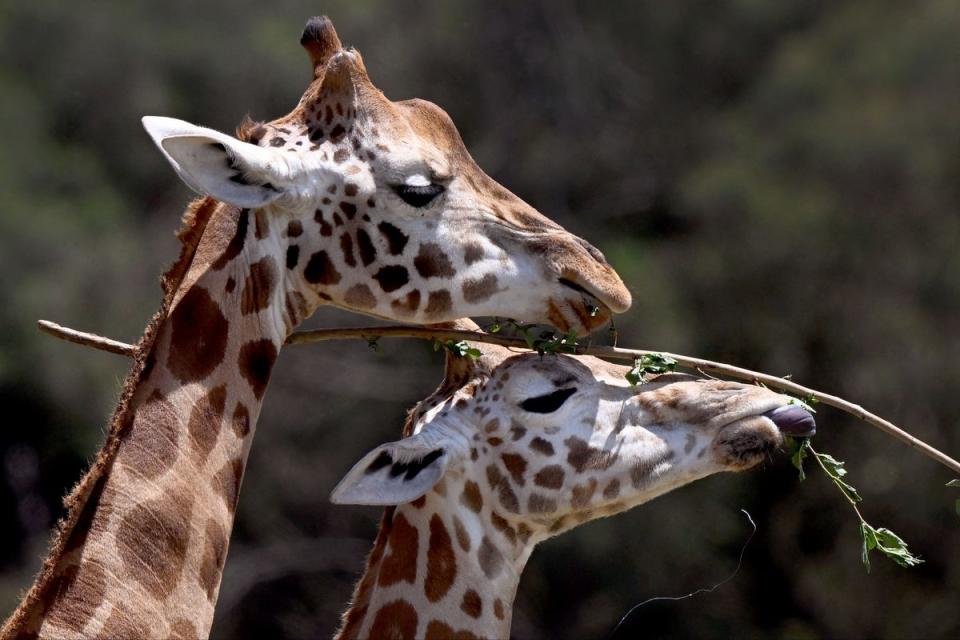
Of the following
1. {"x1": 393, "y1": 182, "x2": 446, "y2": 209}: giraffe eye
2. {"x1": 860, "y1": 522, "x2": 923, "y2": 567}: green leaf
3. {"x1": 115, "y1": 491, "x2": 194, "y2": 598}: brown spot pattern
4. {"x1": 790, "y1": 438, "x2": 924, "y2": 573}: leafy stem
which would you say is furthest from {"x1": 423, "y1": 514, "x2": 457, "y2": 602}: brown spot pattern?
{"x1": 860, "y1": 522, "x2": 923, "y2": 567}: green leaf

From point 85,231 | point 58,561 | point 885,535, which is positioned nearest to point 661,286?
point 85,231

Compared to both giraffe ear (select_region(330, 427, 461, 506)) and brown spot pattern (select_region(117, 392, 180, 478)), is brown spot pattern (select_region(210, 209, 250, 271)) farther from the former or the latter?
giraffe ear (select_region(330, 427, 461, 506))

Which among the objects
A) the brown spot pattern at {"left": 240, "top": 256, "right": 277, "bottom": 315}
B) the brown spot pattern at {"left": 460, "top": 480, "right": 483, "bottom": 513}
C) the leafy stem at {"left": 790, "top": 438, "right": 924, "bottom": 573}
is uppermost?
the brown spot pattern at {"left": 240, "top": 256, "right": 277, "bottom": 315}

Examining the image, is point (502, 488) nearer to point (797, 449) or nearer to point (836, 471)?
point (797, 449)

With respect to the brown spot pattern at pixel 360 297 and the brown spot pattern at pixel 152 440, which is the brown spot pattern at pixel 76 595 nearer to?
the brown spot pattern at pixel 152 440

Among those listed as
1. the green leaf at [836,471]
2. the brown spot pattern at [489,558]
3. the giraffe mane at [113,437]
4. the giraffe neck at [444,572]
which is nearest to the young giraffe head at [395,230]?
the giraffe mane at [113,437]

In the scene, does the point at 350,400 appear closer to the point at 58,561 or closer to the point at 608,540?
the point at 608,540

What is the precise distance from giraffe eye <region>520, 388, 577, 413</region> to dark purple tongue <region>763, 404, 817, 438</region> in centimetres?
64

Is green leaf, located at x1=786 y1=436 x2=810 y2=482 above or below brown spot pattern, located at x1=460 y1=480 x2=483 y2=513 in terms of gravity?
above

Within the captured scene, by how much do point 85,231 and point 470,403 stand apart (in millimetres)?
15819

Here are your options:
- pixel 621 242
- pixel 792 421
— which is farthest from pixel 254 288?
pixel 621 242

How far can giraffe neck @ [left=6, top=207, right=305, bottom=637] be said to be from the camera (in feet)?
14.4

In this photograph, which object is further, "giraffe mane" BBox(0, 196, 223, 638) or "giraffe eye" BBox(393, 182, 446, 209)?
"giraffe eye" BBox(393, 182, 446, 209)

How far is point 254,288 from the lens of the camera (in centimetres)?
494
